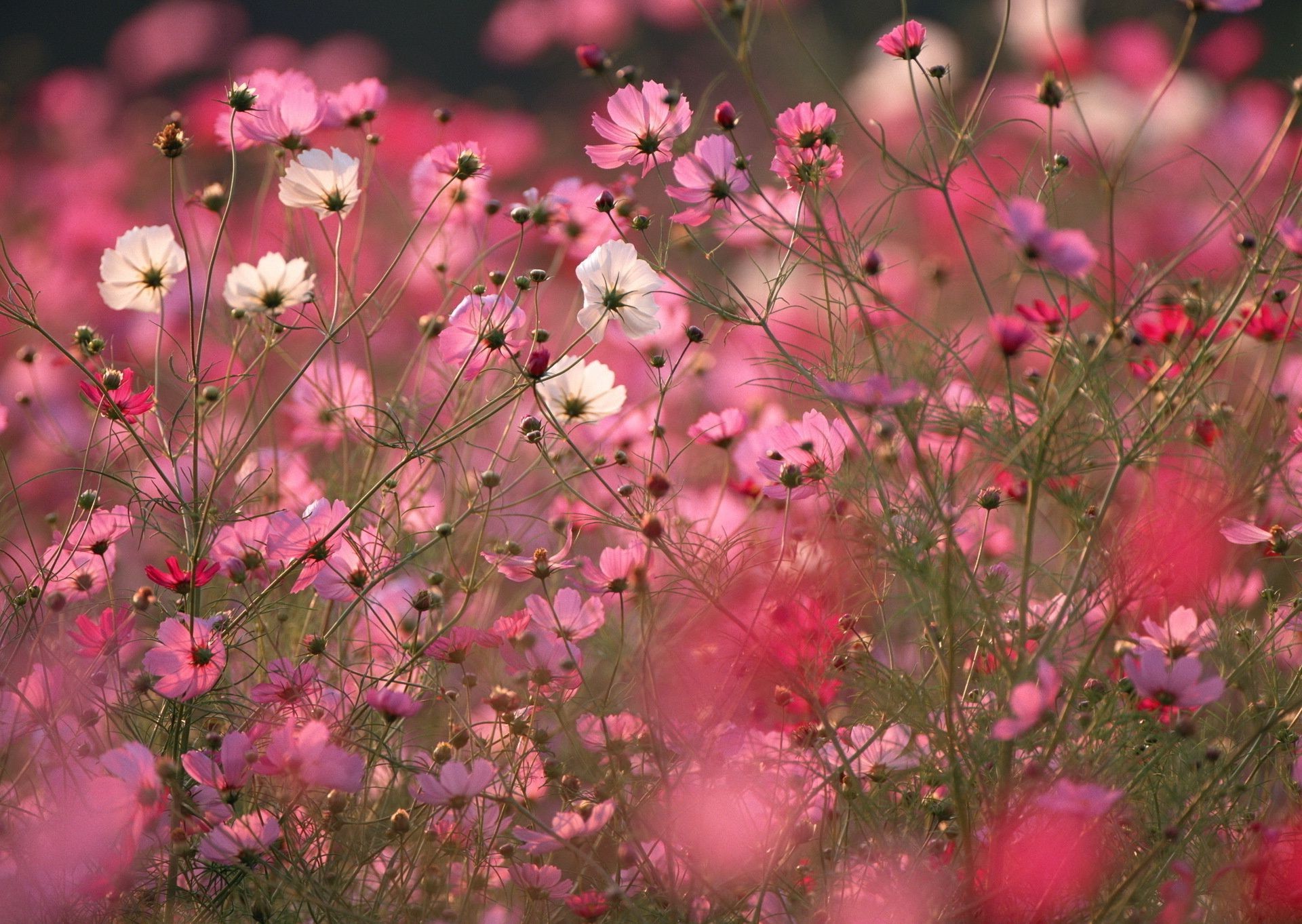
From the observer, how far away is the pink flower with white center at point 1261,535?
2.41ft

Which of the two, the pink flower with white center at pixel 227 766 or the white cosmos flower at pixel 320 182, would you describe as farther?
the white cosmos flower at pixel 320 182

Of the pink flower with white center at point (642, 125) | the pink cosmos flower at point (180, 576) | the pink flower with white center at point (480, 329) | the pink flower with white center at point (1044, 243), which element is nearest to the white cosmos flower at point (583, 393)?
the pink flower with white center at point (480, 329)

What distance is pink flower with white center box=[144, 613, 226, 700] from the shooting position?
0.69 m

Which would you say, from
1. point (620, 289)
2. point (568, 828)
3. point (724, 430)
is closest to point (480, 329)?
point (620, 289)

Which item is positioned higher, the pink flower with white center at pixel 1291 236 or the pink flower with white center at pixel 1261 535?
the pink flower with white center at pixel 1291 236

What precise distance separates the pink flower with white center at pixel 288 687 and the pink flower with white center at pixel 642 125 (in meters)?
0.35

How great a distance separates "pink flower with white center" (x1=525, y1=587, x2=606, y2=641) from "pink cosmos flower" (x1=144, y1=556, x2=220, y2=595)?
0.19 metres

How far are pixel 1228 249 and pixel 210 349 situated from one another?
3.89ft

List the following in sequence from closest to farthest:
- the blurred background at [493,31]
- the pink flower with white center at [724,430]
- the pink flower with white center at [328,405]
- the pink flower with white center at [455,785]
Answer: the pink flower with white center at [455,785] → the pink flower with white center at [724,430] → the pink flower with white center at [328,405] → the blurred background at [493,31]

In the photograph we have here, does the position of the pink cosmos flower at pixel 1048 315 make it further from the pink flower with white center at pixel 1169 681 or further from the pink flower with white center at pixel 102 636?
the pink flower with white center at pixel 102 636

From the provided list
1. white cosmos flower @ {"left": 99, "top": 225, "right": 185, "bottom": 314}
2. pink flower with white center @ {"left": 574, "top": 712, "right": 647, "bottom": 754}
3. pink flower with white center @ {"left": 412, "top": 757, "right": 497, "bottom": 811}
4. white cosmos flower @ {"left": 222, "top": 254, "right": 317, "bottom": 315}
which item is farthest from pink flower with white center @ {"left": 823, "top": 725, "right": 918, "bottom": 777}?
white cosmos flower @ {"left": 99, "top": 225, "right": 185, "bottom": 314}

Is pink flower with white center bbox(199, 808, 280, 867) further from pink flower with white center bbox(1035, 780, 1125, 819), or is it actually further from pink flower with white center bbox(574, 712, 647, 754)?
pink flower with white center bbox(1035, 780, 1125, 819)

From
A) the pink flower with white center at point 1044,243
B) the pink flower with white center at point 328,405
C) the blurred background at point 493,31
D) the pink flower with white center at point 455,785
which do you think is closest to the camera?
the pink flower with white center at point 1044,243

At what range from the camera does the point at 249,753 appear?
646 millimetres
